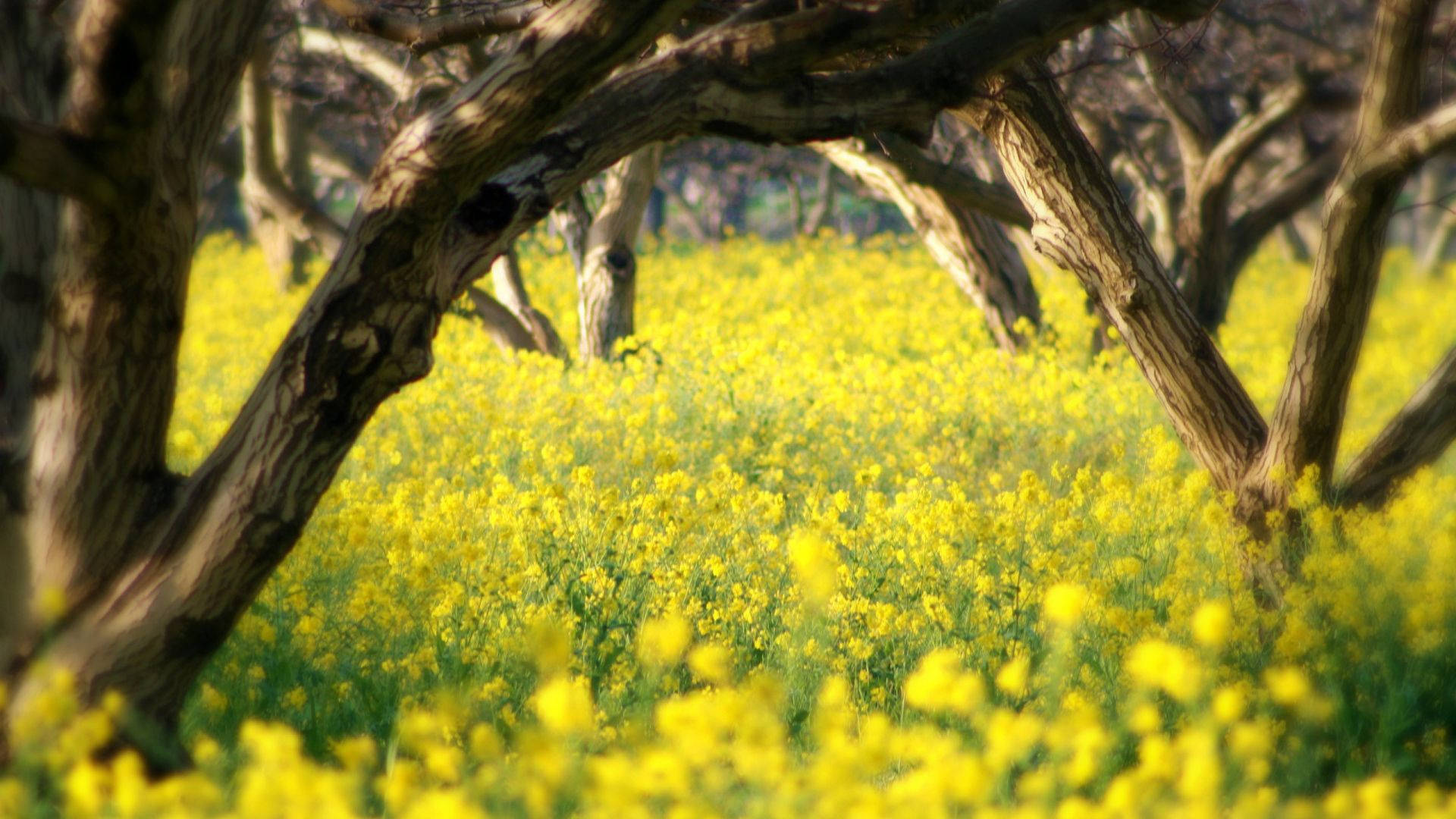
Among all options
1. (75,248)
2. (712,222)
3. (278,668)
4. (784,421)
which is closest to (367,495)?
(278,668)

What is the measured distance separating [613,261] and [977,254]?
7.60ft

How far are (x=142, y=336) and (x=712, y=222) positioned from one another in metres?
21.4

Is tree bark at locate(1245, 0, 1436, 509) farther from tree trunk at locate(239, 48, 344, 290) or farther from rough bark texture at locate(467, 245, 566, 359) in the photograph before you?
tree trunk at locate(239, 48, 344, 290)

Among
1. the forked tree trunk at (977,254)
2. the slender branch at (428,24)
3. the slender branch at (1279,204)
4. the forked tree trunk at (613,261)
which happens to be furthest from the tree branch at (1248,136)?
the slender branch at (428,24)

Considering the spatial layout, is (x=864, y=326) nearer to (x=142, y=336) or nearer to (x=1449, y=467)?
(x=1449, y=467)

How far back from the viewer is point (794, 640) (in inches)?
157

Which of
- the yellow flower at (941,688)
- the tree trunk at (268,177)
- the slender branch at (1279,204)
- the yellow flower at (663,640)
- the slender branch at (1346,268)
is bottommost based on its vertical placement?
the yellow flower at (941,688)

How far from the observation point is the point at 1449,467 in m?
6.51

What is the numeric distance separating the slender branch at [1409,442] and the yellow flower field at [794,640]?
0.33ft

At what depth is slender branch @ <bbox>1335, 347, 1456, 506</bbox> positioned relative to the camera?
180 inches

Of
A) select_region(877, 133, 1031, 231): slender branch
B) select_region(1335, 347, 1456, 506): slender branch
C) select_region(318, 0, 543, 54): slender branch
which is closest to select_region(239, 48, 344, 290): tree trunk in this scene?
select_region(877, 133, 1031, 231): slender branch

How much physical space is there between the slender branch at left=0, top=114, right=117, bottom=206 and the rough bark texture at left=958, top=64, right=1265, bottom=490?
274 cm

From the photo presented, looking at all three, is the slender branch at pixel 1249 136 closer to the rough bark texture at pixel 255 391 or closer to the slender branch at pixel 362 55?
the slender branch at pixel 362 55

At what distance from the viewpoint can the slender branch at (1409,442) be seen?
4.58m
